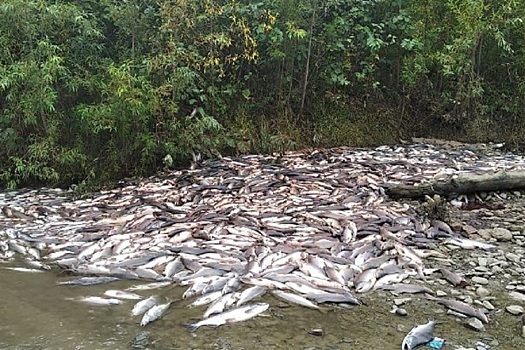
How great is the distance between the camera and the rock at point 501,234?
505cm

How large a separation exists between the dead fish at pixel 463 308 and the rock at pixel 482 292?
29 centimetres

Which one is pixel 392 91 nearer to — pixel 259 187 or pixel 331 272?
pixel 259 187

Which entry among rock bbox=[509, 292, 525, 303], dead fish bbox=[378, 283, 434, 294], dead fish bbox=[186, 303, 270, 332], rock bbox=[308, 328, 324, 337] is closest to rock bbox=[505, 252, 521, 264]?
rock bbox=[509, 292, 525, 303]

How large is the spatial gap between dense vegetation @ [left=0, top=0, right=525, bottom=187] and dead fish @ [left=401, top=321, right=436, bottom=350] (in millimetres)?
5686

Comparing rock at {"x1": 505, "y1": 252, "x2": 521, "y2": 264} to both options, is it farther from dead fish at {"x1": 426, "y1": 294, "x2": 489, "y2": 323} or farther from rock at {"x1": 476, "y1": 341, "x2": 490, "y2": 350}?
rock at {"x1": 476, "y1": 341, "x2": 490, "y2": 350}

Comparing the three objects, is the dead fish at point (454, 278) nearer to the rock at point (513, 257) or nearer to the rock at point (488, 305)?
the rock at point (488, 305)

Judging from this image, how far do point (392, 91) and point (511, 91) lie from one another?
9.89 ft

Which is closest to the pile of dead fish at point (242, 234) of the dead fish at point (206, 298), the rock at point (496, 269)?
the dead fish at point (206, 298)

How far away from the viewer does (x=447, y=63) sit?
10.7 meters

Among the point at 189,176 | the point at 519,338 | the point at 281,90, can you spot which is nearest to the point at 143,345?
the point at 519,338

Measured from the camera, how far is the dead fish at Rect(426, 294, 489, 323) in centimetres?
333

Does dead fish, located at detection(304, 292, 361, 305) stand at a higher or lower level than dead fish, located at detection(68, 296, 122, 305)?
lower

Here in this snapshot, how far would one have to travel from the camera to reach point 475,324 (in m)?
3.23

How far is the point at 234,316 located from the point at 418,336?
4.04ft
